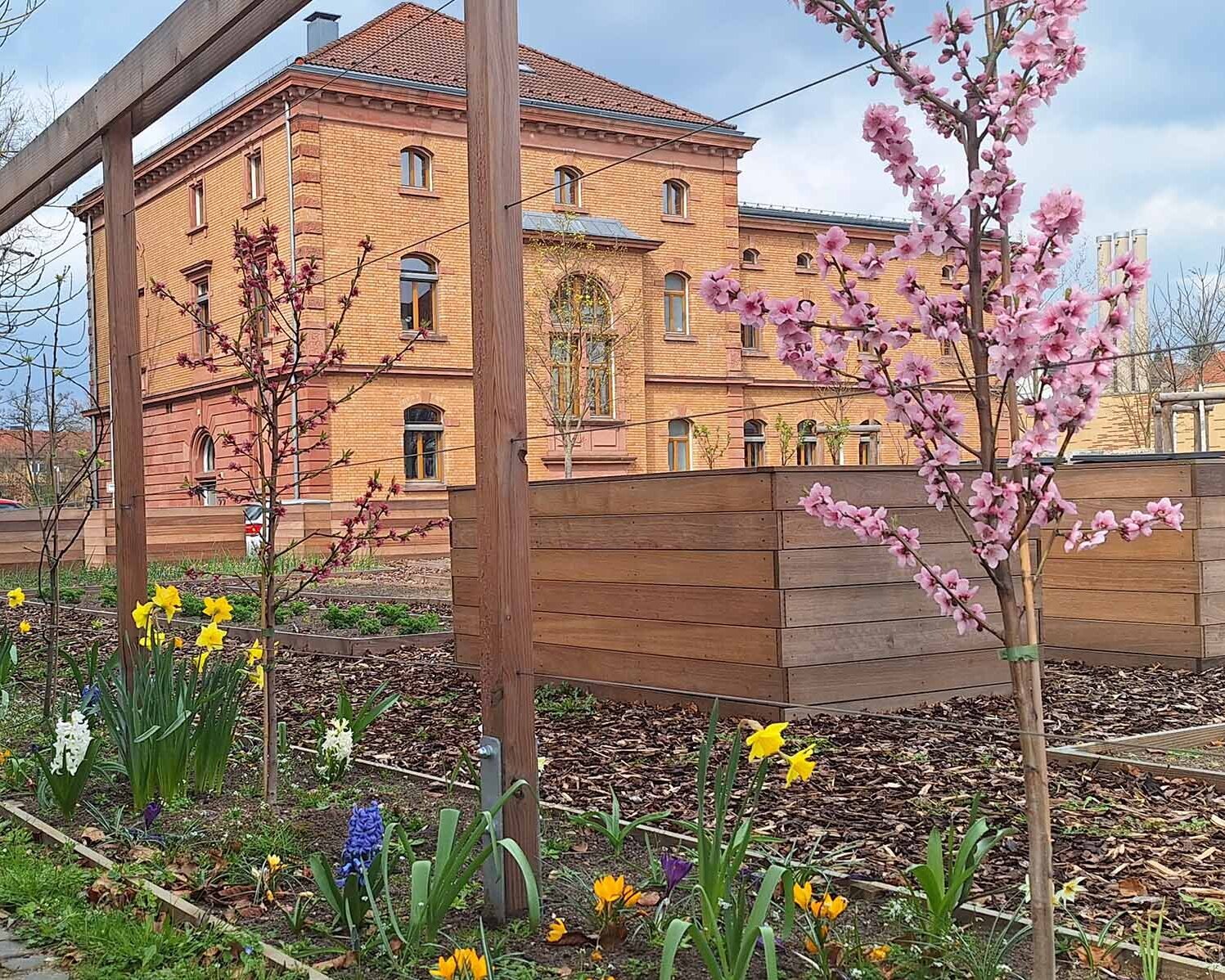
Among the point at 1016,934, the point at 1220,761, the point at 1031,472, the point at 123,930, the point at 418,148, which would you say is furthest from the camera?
the point at 418,148

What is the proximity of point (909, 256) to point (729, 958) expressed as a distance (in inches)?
58.2

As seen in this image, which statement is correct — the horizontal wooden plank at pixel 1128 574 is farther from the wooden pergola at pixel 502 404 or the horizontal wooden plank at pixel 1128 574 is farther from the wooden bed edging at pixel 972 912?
the wooden pergola at pixel 502 404

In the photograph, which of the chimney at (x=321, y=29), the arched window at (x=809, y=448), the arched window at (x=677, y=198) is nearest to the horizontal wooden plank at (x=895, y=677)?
the arched window at (x=809, y=448)

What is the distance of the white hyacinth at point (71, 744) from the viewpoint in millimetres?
4336

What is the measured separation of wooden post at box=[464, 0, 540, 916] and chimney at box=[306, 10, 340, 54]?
26.0m

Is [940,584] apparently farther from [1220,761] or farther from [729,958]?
[1220,761]

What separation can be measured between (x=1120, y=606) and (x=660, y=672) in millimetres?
3059

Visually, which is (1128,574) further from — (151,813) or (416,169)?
(416,169)

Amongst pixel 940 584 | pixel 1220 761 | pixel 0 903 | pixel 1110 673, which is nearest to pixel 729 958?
pixel 940 584

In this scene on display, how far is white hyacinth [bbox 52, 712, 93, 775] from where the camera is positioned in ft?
14.2

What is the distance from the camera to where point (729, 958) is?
265cm

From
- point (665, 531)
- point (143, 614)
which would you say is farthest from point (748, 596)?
point (143, 614)

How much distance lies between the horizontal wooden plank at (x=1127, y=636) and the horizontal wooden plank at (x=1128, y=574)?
0.67 feet

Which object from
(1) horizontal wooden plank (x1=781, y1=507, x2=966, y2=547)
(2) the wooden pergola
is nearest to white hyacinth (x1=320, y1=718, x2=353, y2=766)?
(2) the wooden pergola
